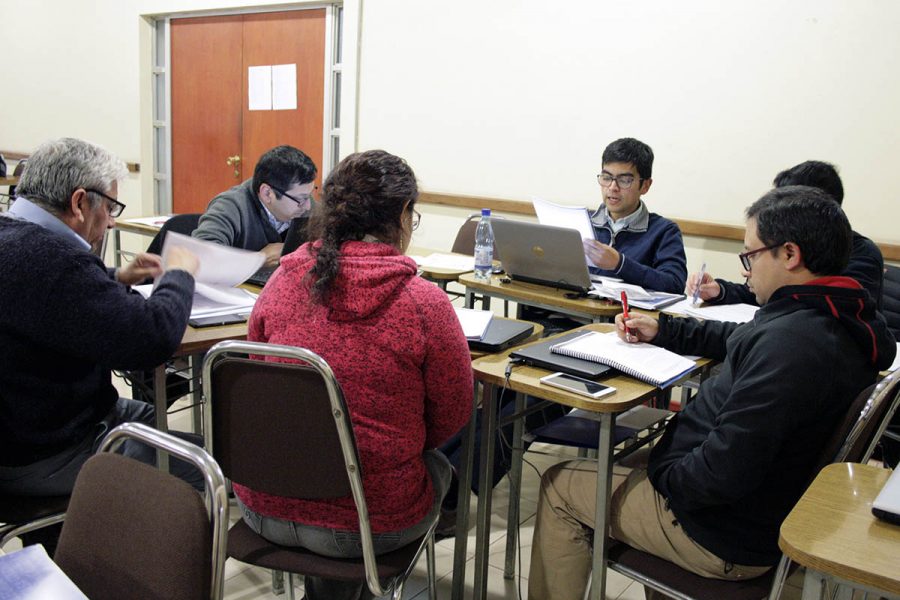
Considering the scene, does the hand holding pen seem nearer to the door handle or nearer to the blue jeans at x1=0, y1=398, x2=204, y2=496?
the blue jeans at x1=0, y1=398, x2=204, y2=496

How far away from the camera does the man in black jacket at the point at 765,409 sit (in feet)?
Answer: 4.40

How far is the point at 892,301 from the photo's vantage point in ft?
8.89

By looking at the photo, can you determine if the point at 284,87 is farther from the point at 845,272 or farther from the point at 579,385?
the point at 579,385

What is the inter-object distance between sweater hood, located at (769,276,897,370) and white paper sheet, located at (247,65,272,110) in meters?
4.45

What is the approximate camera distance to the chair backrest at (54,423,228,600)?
36.9 inches

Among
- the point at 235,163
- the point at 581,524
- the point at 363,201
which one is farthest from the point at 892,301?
the point at 235,163

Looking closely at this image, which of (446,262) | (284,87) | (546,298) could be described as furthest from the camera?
(284,87)

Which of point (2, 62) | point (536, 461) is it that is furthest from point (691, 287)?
point (2, 62)

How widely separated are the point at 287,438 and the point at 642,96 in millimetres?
2922

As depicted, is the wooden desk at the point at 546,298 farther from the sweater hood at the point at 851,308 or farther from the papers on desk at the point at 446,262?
the sweater hood at the point at 851,308

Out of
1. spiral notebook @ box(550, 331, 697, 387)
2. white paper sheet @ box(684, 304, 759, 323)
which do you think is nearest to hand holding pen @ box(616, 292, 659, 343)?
spiral notebook @ box(550, 331, 697, 387)

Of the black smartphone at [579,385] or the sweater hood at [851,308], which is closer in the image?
the sweater hood at [851,308]

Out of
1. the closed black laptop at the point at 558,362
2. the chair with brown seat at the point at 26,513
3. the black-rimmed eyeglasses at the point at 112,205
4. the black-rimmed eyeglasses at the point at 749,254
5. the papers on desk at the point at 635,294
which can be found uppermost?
the black-rimmed eyeglasses at the point at 112,205

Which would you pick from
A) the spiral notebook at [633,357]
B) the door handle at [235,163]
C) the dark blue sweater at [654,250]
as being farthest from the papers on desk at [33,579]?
the door handle at [235,163]
